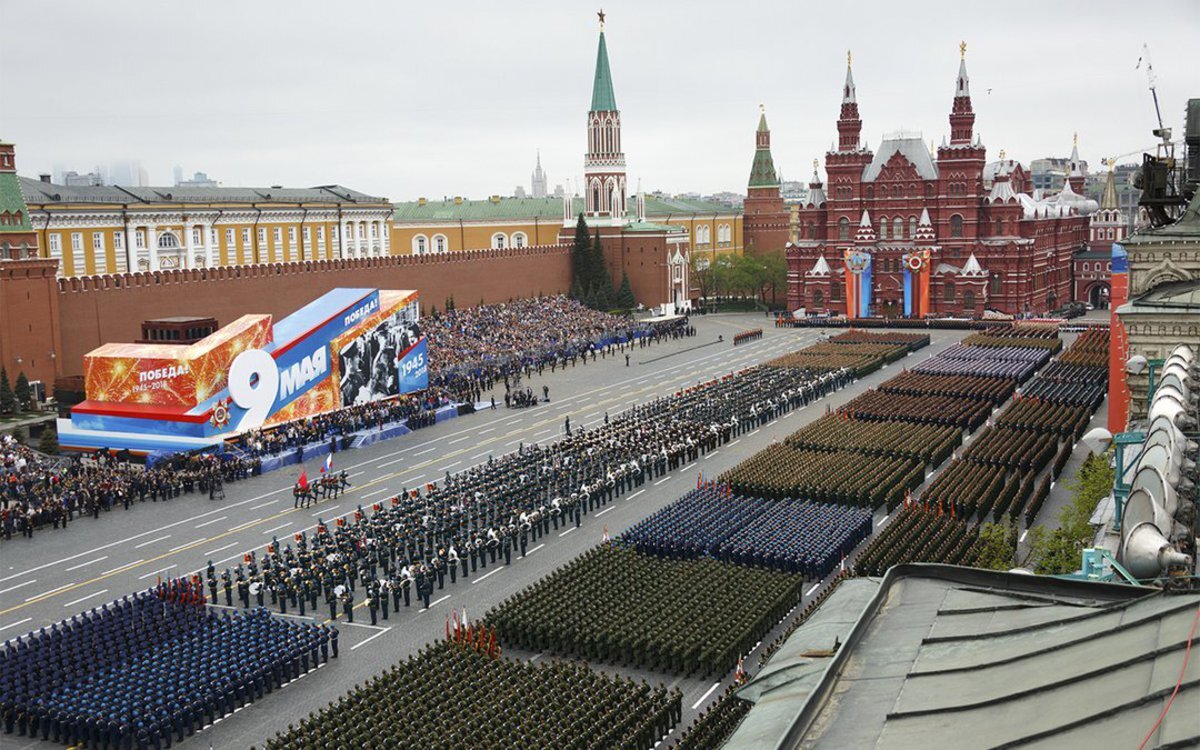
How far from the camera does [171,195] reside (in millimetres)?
55250

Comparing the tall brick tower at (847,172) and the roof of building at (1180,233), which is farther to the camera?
the tall brick tower at (847,172)

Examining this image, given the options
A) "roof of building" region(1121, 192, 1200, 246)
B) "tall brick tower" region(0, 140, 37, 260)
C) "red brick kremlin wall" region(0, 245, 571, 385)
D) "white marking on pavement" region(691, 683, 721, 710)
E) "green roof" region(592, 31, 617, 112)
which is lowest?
"white marking on pavement" region(691, 683, 721, 710)

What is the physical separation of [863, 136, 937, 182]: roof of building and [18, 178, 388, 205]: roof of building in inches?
1255

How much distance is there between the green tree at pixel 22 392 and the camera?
1389 inches

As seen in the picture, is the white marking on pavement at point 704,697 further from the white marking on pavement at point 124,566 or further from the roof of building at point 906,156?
the roof of building at point 906,156

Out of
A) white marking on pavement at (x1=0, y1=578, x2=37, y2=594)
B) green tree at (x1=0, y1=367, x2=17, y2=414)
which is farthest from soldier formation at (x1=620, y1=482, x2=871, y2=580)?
green tree at (x1=0, y1=367, x2=17, y2=414)

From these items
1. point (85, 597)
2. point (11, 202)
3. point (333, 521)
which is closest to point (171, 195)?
point (11, 202)

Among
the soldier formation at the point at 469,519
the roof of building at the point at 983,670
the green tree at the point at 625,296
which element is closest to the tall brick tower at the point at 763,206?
the green tree at the point at 625,296

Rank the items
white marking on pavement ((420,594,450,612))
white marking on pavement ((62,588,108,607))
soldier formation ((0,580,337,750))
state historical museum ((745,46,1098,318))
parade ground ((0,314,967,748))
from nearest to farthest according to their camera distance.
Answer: soldier formation ((0,580,337,750)) < parade ground ((0,314,967,748)) < white marking on pavement ((420,594,450,612)) < white marking on pavement ((62,588,108,607)) < state historical museum ((745,46,1098,318))

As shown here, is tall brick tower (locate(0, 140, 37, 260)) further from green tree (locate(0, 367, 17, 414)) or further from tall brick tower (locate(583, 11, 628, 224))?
tall brick tower (locate(583, 11, 628, 224))

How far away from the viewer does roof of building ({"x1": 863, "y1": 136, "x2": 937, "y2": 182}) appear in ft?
228

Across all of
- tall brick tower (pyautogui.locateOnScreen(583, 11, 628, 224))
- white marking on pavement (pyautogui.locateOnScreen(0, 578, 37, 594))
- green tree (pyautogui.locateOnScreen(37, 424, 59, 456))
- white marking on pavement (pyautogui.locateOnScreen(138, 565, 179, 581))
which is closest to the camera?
white marking on pavement (pyautogui.locateOnScreen(0, 578, 37, 594))

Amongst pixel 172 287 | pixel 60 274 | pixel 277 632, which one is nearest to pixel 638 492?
pixel 277 632

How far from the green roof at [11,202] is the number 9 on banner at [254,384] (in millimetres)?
9806
